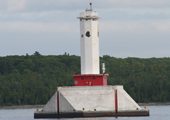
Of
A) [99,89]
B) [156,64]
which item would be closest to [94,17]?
[99,89]

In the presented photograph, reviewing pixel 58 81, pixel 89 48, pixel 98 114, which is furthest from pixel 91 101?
pixel 58 81

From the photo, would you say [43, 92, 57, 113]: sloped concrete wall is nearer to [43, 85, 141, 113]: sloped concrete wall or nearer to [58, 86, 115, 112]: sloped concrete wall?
[43, 85, 141, 113]: sloped concrete wall

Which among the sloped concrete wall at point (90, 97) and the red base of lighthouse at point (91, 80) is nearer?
the sloped concrete wall at point (90, 97)

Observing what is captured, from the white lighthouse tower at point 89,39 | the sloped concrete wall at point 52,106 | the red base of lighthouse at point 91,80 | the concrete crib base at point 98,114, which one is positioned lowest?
the concrete crib base at point 98,114

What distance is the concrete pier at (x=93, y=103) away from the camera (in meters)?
79.0

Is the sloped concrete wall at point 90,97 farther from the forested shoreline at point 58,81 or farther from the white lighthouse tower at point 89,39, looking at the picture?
the forested shoreline at point 58,81

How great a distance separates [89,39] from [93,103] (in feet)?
27.1

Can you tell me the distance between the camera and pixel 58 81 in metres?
171

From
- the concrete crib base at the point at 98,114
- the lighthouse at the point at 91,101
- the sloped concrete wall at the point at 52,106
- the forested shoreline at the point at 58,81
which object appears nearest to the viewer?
the concrete crib base at the point at 98,114

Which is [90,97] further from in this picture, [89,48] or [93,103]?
[89,48]

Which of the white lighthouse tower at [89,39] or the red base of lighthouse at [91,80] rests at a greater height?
the white lighthouse tower at [89,39]

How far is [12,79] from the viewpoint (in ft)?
590

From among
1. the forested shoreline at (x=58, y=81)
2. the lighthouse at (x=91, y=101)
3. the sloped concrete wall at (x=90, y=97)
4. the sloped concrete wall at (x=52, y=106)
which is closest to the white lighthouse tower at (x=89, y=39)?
the lighthouse at (x=91, y=101)

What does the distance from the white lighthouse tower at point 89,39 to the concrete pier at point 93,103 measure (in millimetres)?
3517
